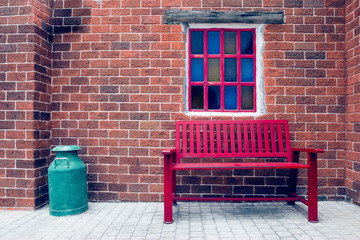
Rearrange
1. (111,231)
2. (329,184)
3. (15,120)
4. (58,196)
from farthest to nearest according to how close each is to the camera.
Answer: (329,184) → (15,120) → (58,196) → (111,231)

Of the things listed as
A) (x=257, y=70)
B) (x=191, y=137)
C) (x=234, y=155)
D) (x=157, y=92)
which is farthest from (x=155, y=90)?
(x=257, y=70)

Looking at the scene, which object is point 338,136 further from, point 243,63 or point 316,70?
point 243,63

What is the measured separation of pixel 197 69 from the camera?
14.2 ft

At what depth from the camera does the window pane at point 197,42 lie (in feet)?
14.2

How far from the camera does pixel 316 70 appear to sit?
4.17 meters

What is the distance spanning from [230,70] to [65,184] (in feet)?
9.74

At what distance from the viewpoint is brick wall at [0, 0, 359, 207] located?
4.14 metres

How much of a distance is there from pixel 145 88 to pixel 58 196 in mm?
1953

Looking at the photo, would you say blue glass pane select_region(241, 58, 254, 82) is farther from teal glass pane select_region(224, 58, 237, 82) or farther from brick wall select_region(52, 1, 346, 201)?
brick wall select_region(52, 1, 346, 201)

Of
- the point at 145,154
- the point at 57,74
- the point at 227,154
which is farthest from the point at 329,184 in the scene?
the point at 57,74

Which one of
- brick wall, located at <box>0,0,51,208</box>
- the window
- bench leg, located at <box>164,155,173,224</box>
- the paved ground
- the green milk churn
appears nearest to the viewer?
the paved ground

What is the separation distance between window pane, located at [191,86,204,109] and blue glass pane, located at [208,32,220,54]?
620mm

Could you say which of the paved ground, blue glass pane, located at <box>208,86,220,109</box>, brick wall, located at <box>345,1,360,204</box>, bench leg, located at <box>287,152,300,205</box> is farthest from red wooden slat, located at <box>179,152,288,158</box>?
brick wall, located at <box>345,1,360,204</box>

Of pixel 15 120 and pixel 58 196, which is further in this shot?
pixel 15 120
